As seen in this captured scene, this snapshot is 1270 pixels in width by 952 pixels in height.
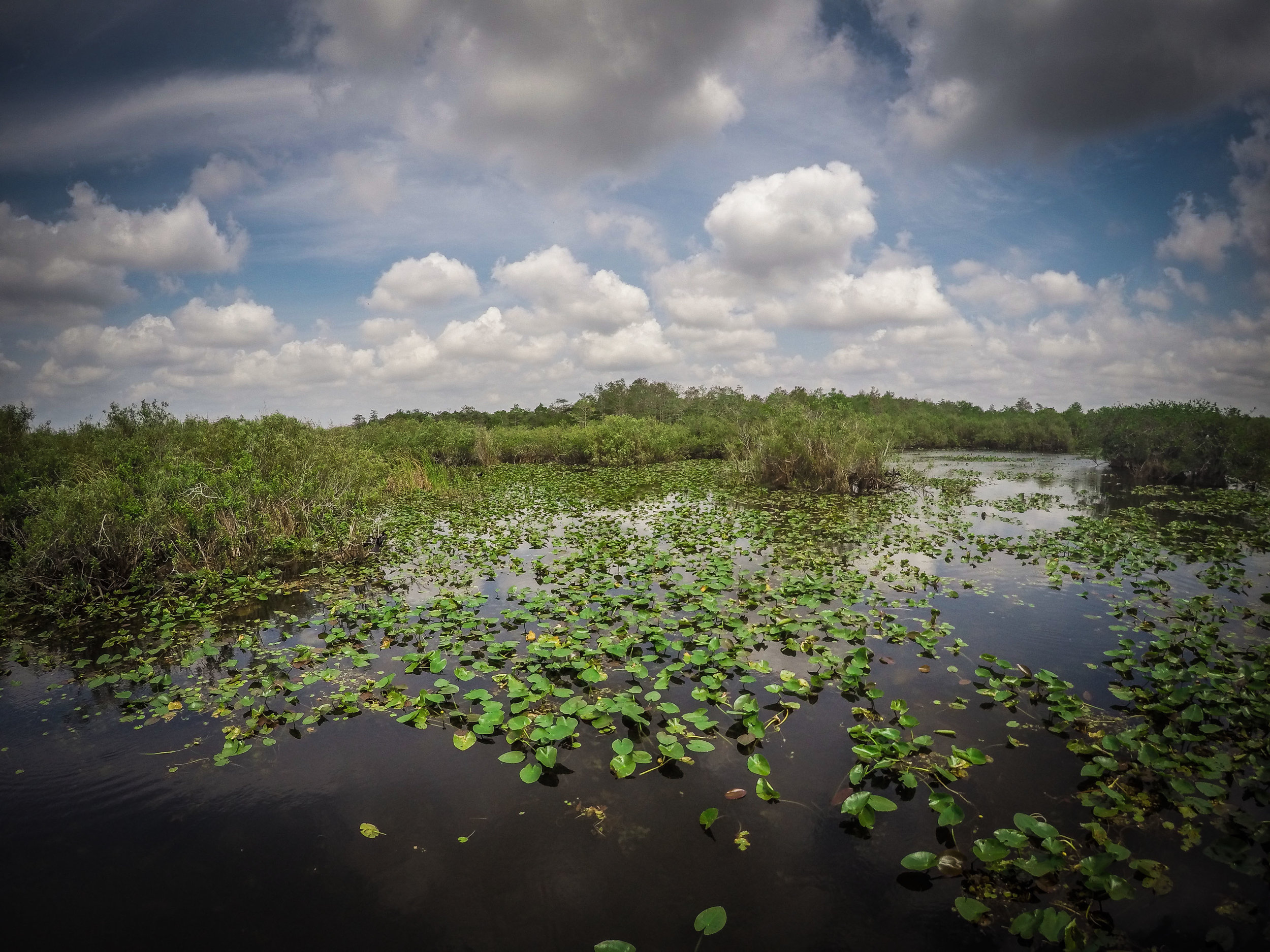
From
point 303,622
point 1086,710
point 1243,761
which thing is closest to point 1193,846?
point 1243,761

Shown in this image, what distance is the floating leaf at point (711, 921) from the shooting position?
2.66m

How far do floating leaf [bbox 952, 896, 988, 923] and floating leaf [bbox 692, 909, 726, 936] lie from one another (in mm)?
1159

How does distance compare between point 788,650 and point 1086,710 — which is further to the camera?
point 788,650

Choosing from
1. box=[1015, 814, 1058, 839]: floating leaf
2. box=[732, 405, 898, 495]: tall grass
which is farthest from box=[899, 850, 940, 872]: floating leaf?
box=[732, 405, 898, 495]: tall grass

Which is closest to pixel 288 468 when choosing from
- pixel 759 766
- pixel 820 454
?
pixel 759 766

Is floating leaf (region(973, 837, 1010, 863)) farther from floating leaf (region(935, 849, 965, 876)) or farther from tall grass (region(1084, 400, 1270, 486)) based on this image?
tall grass (region(1084, 400, 1270, 486))

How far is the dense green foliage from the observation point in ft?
25.6

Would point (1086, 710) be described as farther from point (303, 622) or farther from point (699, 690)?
point (303, 622)

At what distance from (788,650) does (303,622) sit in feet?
19.5

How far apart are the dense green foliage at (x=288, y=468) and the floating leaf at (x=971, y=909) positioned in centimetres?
958

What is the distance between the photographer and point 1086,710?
4.53 meters

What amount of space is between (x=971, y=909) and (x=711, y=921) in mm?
1278

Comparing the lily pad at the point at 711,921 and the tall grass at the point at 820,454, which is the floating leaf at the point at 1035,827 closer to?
the lily pad at the point at 711,921

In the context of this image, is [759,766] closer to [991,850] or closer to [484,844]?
[991,850]
